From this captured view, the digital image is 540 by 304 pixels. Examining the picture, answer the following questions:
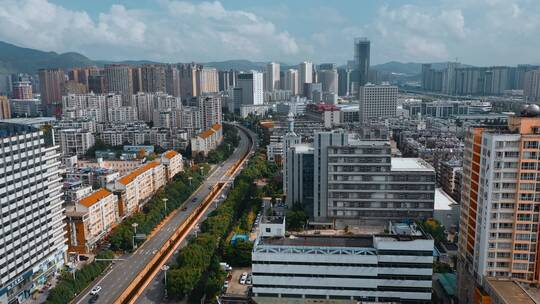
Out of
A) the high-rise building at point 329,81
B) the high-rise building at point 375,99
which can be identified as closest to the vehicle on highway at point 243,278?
the high-rise building at point 375,99

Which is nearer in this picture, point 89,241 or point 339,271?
point 339,271

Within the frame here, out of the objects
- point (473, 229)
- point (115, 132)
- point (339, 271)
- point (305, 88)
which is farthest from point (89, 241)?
point (305, 88)

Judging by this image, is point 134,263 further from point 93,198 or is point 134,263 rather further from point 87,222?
point 93,198

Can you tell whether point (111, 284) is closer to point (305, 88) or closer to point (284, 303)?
point (284, 303)

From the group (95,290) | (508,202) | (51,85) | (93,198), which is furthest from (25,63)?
(508,202)

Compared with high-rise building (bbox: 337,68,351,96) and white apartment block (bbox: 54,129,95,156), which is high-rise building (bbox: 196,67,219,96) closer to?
high-rise building (bbox: 337,68,351,96)

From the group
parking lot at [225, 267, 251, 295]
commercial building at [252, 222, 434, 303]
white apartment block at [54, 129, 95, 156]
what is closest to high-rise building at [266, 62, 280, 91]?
white apartment block at [54, 129, 95, 156]
